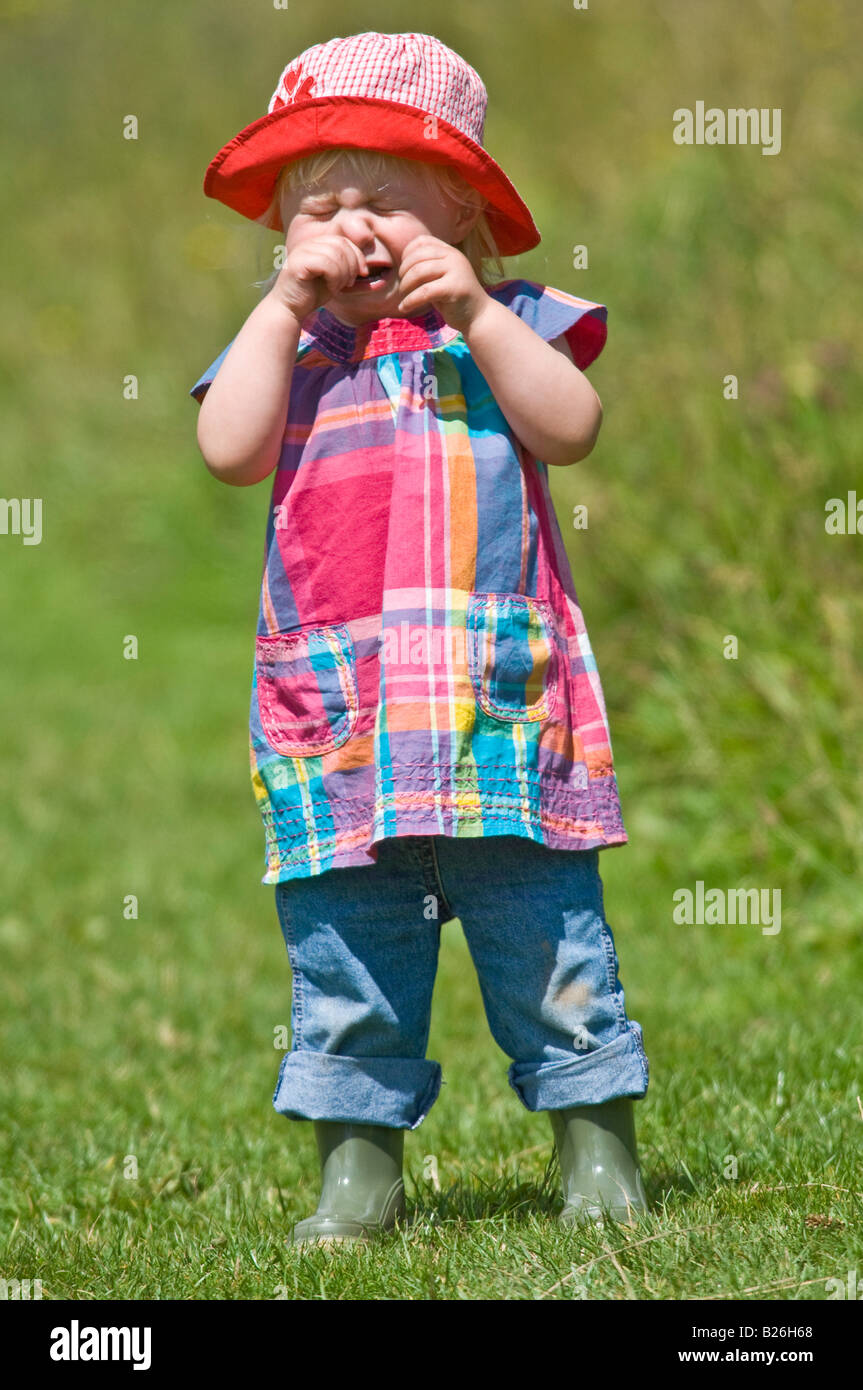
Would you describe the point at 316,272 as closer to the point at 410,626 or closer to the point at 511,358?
the point at 511,358

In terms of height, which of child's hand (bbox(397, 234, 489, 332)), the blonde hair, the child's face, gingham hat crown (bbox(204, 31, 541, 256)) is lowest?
child's hand (bbox(397, 234, 489, 332))

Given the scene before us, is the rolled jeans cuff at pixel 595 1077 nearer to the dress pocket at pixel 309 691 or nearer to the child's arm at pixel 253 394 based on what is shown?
the dress pocket at pixel 309 691

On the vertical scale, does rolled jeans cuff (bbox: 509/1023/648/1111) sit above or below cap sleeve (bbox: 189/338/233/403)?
below

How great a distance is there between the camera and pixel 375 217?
7.93ft

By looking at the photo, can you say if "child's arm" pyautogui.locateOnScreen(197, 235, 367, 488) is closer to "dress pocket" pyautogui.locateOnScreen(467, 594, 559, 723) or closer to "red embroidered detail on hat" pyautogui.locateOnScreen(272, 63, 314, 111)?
"red embroidered detail on hat" pyautogui.locateOnScreen(272, 63, 314, 111)

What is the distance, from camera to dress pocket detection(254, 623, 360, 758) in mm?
2463

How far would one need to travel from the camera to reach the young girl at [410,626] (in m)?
2.38

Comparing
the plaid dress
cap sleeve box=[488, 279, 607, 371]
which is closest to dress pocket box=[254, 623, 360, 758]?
the plaid dress

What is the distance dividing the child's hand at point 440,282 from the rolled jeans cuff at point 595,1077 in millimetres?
1144

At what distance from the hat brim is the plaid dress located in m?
0.21

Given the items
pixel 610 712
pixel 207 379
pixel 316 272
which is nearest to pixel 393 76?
Result: pixel 316 272

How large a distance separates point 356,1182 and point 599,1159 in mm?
395

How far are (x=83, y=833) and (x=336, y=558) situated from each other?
3.59m

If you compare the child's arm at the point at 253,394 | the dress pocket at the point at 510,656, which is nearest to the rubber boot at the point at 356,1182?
the dress pocket at the point at 510,656
